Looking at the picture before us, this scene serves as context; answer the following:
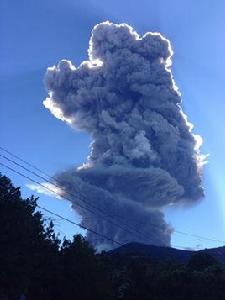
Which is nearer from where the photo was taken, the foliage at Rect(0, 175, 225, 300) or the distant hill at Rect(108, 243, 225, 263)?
the foliage at Rect(0, 175, 225, 300)

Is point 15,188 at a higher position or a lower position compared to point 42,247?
higher

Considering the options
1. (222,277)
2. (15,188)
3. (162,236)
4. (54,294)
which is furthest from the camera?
(162,236)

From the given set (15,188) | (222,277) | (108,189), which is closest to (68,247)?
(15,188)

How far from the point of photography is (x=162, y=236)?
12812 cm

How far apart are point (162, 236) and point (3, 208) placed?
10062 centimetres

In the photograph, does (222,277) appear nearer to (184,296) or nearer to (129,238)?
(184,296)

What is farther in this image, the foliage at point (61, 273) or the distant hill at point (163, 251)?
the distant hill at point (163, 251)

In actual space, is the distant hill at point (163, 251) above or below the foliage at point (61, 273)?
above

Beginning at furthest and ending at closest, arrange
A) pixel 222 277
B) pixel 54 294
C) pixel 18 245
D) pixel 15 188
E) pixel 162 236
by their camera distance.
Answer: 1. pixel 162 236
2. pixel 222 277
3. pixel 54 294
4. pixel 15 188
5. pixel 18 245

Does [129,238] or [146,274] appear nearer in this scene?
[146,274]

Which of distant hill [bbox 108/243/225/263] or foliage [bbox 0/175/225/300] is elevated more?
distant hill [bbox 108/243/225/263]

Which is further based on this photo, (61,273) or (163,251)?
(163,251)

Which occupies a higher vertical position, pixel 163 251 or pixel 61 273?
pixel 163 251

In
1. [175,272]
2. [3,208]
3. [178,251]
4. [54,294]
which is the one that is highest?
[178,251]
